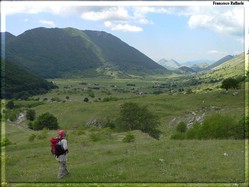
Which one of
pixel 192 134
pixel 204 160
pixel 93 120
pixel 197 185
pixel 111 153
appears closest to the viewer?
pixel 197 185

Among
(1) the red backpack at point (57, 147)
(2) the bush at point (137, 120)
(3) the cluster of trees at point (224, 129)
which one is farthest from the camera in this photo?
(2) the bush at point (137, 120)

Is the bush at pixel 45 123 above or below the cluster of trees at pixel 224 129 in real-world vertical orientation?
below

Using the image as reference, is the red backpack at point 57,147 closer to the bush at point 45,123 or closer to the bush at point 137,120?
the bush at point 137,120

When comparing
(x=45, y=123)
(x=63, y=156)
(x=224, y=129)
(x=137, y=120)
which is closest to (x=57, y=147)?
(x=63, y=156)

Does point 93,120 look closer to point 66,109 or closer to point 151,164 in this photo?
point 66,109

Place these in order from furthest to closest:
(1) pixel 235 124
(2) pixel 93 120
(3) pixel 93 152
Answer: (2) pixel 93 120 < (1) pixel 235 124 < (3) pixel 93 152

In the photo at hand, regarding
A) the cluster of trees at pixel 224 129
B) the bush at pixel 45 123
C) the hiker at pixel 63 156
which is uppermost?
the hiker at pixel 63 156

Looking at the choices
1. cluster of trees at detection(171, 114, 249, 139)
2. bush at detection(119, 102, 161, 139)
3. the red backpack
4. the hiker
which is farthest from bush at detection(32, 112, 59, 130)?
the red backpack

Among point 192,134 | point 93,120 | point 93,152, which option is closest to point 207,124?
point 192,134

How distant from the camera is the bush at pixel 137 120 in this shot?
8486cm

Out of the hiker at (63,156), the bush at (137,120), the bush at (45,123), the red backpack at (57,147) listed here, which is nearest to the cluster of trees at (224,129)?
the bush at (137,120)

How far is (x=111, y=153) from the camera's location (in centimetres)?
3275

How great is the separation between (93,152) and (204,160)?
14324mm

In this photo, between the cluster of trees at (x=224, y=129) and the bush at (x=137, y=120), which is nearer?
the cluster of trees at (x=224, y=129)
